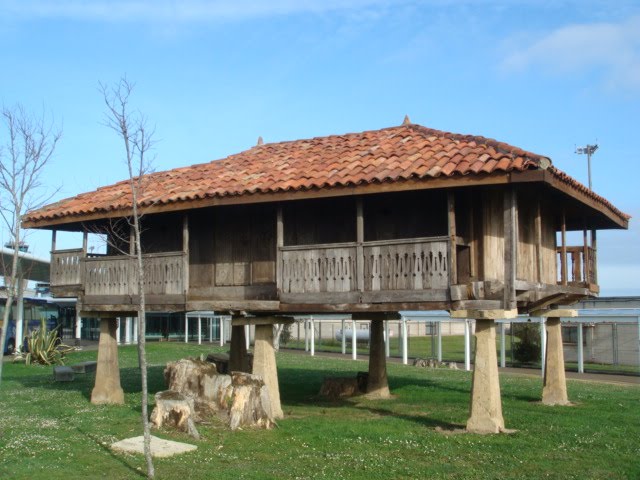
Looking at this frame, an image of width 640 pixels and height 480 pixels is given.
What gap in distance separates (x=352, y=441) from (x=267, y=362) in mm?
3037

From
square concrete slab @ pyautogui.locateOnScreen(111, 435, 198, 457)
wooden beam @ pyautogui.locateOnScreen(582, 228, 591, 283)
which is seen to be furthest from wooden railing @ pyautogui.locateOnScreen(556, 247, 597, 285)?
square concrete slab @ pyautogui.locateOnScreen(111, 435, 198, 457)

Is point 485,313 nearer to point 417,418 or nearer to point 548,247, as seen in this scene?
point 417,418

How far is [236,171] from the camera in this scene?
1628cm

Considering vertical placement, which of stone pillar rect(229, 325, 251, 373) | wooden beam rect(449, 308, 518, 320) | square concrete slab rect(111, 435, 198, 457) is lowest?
square concrete slab rect(111, 435, 198, 457)

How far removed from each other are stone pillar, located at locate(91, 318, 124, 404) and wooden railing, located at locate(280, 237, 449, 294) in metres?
5.48

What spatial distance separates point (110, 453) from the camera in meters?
11.5

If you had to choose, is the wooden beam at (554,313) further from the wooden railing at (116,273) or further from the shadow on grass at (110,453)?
the shadow on grass at (110,453)

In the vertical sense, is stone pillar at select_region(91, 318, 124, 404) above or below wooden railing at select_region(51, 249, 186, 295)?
below

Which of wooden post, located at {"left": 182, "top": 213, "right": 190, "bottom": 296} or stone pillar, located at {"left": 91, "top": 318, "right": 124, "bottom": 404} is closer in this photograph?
wooden post, located at {"left": 182, "top": 213, "right": 190, "bottom": 296}

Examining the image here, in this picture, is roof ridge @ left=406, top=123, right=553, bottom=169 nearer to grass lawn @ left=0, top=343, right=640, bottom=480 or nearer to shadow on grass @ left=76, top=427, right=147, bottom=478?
grass lawn @ left=0, top=343, right=640, bottom=480

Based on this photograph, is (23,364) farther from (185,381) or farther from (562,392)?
(562,392)

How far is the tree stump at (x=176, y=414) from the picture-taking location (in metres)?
13.0

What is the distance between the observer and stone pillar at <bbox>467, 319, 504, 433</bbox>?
42.6 ft

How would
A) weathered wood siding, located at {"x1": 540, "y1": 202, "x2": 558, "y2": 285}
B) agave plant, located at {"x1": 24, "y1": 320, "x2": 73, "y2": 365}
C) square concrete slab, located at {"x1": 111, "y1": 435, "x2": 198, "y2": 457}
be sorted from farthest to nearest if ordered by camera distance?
agave plant, located at {"x1": 24, "y1": 320, "x2": 73, "y2": 365}
weathered wood siding, located at {"x1": 540, "y1": 202, "x2": 558, "y2": 285}
square concrete slab, located at {"x1": 111, "y1": 435, "x2": 198, "y2": 457}
